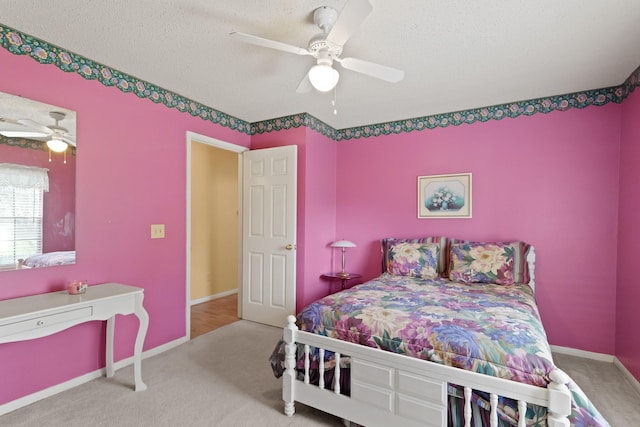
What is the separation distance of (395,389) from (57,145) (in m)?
2.76

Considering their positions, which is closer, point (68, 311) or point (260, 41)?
point (260, 41)

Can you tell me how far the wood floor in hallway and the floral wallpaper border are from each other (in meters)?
2.38

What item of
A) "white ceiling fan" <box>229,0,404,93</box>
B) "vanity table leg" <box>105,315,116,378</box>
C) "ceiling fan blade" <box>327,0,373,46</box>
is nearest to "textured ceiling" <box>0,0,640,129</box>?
"white ceiling fan" <box>229,0,404,93</box>

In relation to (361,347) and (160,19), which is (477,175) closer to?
(361,347)

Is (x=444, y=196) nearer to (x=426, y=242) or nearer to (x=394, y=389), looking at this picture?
(x=426, y=242)

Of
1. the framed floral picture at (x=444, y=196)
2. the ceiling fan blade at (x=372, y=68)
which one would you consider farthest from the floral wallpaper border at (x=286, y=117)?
the ceiling fan blade at (x=372, y=68)

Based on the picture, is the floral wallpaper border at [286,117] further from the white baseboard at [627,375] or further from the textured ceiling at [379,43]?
the white baseboard at [627,375]

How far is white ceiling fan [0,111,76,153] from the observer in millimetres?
2012

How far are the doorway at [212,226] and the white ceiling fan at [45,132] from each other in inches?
87.2

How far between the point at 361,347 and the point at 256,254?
228cm

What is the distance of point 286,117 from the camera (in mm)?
3713

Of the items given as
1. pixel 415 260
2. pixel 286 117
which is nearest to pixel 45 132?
pixel 286 117

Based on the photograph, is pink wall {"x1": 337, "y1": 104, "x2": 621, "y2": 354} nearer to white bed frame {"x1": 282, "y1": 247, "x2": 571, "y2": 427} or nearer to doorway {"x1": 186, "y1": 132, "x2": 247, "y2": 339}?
white bed frame {"x1": 282, "y1": 247, "x2": 571, "y2": 427}

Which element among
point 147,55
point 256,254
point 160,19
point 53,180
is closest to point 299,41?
point 160,19
